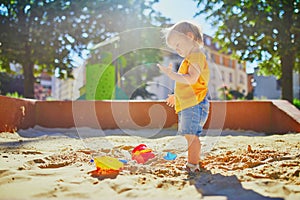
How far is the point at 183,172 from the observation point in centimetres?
185

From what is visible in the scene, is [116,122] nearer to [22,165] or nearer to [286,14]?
[22,165]

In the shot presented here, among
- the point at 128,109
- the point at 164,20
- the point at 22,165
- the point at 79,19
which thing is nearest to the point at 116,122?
the point at 128,109

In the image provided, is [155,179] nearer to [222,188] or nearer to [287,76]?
[222,188]

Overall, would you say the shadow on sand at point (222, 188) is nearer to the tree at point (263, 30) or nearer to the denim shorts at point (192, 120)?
the denim shorts at point (192, 120)

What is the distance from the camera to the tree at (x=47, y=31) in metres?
9.13

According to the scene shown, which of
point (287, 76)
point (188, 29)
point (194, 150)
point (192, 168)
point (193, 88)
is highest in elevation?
point (287, 76)

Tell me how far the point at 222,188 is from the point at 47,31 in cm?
910

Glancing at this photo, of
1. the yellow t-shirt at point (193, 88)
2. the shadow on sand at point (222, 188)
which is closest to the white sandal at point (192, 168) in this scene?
the shadow on sand at point (222, 188)

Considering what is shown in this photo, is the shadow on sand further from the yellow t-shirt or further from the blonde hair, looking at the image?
the blonde hair

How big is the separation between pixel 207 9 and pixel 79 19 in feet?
14.3

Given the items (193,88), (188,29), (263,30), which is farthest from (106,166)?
(263,30)

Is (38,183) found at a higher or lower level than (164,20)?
lower

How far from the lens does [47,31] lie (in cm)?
945

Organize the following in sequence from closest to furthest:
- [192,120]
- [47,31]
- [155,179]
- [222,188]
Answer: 1. [222,188]
2. [155,179]
3. [192,120]
4. [47,31]
